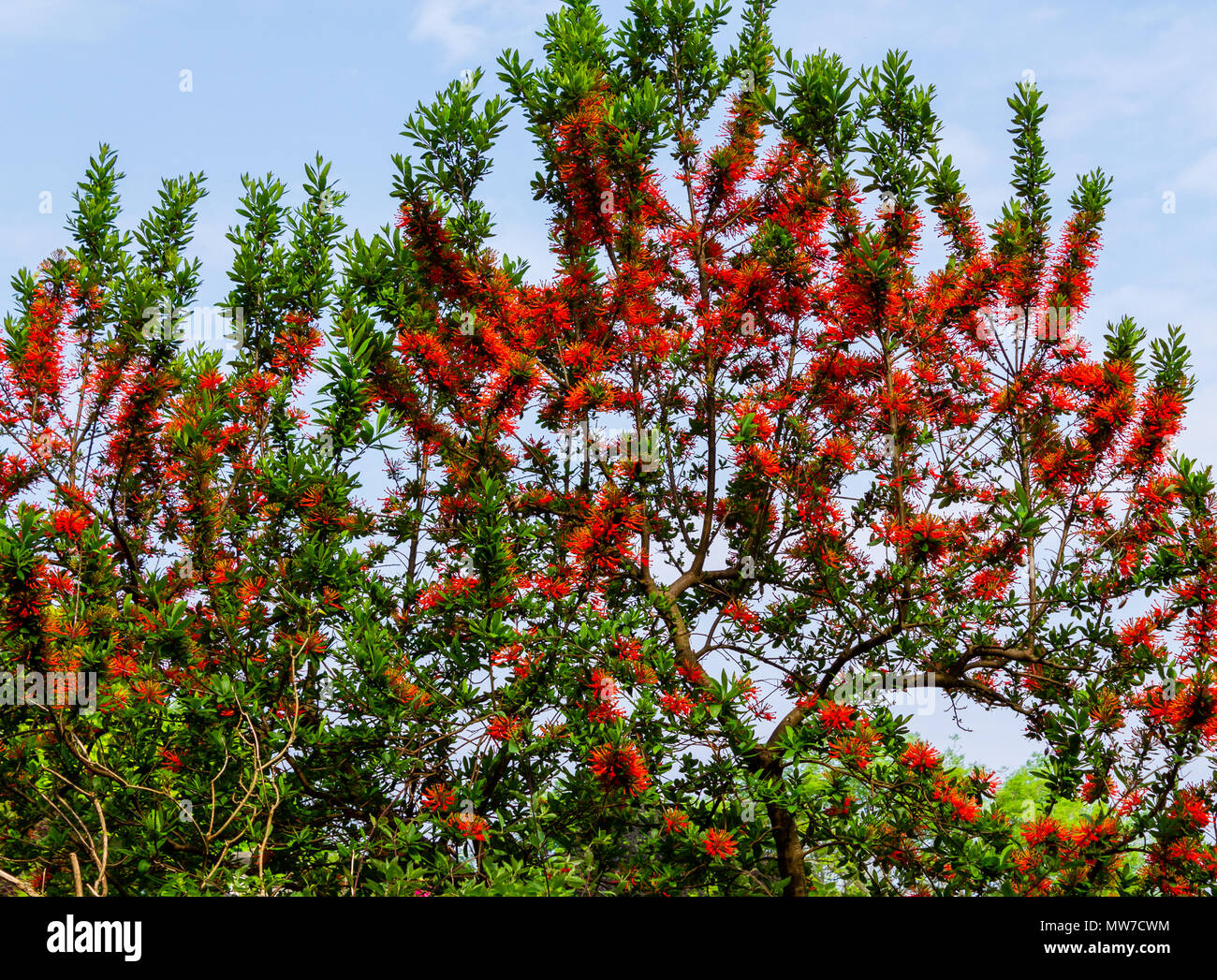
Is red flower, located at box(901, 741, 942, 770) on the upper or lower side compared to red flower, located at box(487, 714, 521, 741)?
lower

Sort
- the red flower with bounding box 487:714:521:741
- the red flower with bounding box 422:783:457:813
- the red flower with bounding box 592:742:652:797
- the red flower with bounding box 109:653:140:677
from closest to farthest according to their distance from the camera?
the red flower with bounding box 592:742:652:797 → the red flower with bounding box 487:714:521:741 → the red flower with bounding box 422:783:457:813 → the red flower with bounding box 109:653:140:677

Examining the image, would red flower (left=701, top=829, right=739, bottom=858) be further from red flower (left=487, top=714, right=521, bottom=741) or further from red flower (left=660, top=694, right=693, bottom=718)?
red flower (left=487, top=714, right=521, bottom=741)

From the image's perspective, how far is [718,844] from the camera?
7277 mm

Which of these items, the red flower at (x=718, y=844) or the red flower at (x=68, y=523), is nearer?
the red flower at (x=718, y=844)

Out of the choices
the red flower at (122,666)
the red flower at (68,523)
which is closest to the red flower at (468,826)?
the red flower at (122,666)

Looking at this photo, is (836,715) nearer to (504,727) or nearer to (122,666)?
(504,727)

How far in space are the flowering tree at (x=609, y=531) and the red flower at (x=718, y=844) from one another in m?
0.04

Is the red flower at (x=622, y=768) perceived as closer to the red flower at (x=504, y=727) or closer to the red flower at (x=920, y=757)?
the red flower at (x=504, y=727)

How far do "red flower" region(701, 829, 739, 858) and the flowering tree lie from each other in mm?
36

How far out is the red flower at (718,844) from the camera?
7250 millimetres

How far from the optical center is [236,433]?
28.3ft

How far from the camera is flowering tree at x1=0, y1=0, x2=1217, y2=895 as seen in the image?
729cm

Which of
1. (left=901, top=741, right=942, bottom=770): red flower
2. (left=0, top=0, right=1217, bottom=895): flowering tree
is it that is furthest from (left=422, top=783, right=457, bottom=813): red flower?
(left=901, top=741, right=942, bottom=770): red flower
